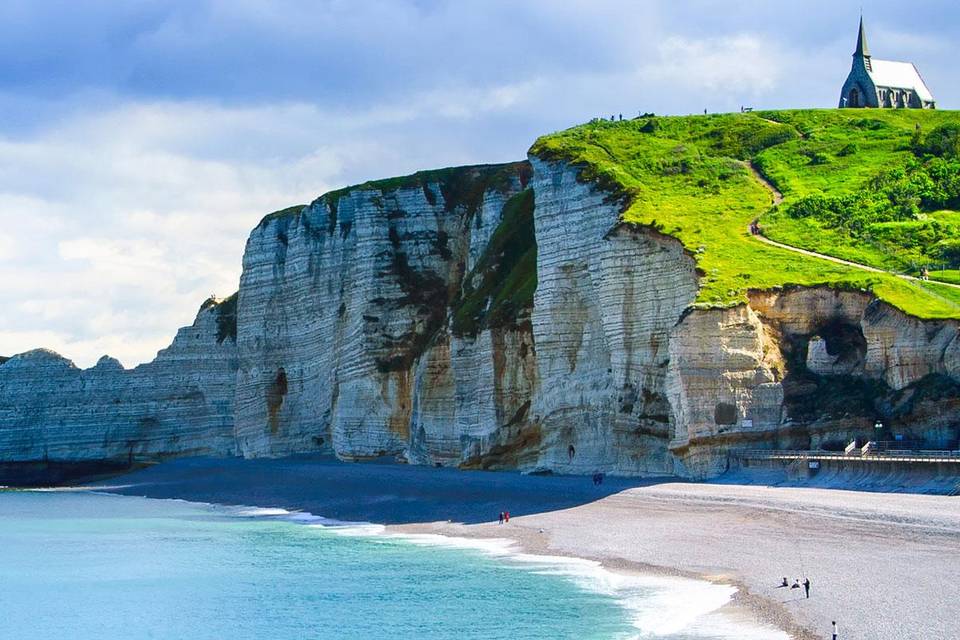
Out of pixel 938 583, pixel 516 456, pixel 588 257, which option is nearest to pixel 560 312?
pixel 588 257

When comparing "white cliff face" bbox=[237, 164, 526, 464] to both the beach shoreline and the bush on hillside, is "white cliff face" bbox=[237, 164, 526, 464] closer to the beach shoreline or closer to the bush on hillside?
the beach shoreline

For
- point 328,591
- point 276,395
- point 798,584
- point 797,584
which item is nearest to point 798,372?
point 328,591

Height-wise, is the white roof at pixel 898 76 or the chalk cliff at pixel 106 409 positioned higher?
the white roof at pixel 898 76

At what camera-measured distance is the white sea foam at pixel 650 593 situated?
25516 millimetres

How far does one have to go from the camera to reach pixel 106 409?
99.6 meters

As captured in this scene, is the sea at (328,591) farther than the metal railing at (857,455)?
No

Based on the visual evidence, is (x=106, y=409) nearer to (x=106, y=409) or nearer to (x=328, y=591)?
(x=106, y=409)

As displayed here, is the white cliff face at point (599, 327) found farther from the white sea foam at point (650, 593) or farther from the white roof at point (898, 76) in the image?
the white roof at point (898, 76)

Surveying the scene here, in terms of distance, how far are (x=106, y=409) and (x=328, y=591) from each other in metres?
68.7

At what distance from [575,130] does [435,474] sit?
21.3 meters

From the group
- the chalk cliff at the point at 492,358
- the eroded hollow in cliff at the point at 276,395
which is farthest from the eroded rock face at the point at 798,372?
the eroded hollow in cliff at the point at 276,395

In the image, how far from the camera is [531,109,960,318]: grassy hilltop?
165 feet

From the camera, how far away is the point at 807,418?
1822 inches

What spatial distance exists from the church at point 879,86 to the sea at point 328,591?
196 feet
